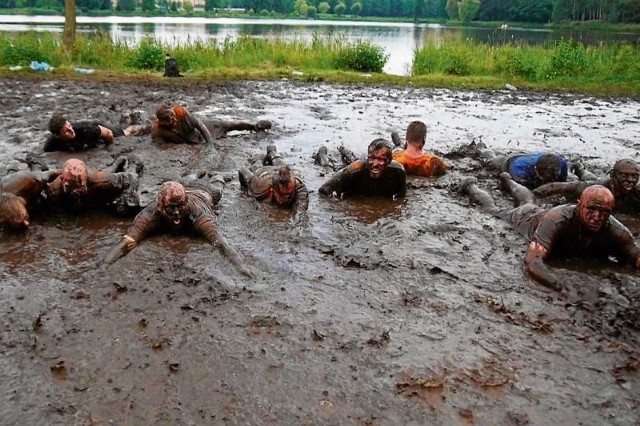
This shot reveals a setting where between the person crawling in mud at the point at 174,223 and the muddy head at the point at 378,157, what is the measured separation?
249cm

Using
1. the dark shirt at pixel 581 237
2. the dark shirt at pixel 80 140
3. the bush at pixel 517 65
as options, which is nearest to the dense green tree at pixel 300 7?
the bush at pixel 517 65

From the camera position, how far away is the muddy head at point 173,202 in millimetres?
6891

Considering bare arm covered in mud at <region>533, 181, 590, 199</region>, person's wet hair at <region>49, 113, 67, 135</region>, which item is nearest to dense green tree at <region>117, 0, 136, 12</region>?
person's wet hair at <region>49, 113, 67, 135</region>

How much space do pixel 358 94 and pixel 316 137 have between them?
676cm

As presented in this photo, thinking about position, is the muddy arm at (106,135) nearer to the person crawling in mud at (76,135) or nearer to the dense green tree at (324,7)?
the person crawling in mud at (76,135)

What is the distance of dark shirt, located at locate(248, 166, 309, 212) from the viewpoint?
8344 mm

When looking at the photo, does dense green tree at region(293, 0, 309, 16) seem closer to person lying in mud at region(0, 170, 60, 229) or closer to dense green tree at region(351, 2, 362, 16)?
dense green tree at region(351, 2, 362, 16)

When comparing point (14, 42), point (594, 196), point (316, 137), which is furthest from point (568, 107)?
point (14, 42)

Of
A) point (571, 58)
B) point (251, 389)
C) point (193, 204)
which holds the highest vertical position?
point (571, 58)

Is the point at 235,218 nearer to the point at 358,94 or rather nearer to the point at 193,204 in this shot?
the point at 193,204

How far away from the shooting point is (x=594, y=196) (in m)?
6.33

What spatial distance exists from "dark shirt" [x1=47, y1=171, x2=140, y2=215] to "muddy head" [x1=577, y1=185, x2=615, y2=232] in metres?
5.48

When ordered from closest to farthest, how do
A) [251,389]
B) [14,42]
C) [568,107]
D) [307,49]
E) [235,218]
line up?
[251,389] → [235,218] → [568,107] → [14,42] → [307,49]

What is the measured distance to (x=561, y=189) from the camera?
8.63 meters
